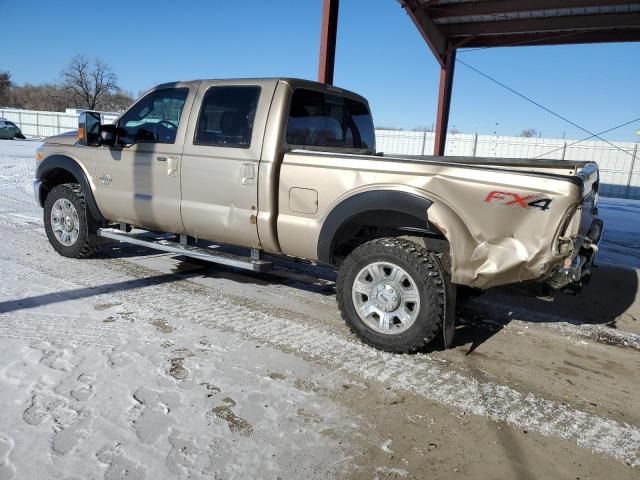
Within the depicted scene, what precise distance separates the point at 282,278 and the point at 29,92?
→ 103m

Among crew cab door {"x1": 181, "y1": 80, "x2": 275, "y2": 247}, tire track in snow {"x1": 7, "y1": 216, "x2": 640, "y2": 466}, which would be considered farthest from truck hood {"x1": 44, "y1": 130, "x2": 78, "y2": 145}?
crew cab door {"x1": 181, "y1": 80, "x2": 275, "y2": 247}

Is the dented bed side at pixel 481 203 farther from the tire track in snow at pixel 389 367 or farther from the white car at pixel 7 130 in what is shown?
the white car at pixel 7 130

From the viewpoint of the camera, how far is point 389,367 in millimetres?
3607

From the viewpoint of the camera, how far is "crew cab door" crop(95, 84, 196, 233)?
5.00 meters

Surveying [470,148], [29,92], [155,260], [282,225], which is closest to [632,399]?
[282,225]

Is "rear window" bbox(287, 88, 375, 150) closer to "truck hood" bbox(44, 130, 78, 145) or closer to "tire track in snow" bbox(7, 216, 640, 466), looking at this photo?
"tire track in snow" bbox(7, 216, 640, 466)

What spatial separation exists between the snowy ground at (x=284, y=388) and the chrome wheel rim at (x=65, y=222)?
85 centimetres

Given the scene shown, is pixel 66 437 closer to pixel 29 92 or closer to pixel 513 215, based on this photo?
pixel 513 215

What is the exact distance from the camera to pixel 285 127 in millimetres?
4352

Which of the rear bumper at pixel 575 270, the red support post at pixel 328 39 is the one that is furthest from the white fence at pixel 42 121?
the rear bumper at pixel 575 270

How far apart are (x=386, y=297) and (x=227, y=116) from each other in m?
2.29

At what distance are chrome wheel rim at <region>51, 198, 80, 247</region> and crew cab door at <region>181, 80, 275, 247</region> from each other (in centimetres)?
186

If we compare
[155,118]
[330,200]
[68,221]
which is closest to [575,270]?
[330,200]

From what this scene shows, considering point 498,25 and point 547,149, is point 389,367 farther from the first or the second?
point 547,149
